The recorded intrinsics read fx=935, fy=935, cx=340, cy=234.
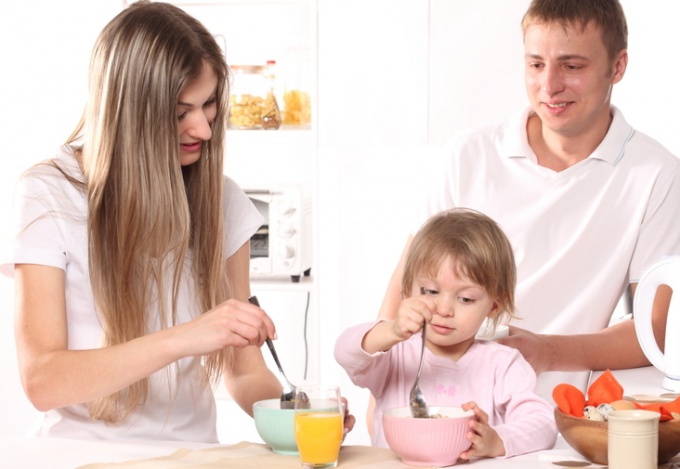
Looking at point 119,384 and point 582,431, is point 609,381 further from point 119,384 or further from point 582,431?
point 119,384

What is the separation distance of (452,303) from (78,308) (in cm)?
64

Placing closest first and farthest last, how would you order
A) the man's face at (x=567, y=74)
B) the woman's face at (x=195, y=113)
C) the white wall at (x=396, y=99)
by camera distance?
1. the woman's face at (x=195, y=113)
2. the man's face at (x=567, y=74)
3. the white wall at (x=396, y=99)

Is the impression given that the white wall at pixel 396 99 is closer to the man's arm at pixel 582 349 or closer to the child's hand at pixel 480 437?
the man's arm at pixel 582 349

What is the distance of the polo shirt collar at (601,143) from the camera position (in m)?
2.15

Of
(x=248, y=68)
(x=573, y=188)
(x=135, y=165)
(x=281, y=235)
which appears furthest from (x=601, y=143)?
(x=248, y=68)

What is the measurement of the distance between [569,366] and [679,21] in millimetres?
1544

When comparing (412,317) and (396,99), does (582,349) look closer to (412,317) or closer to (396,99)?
(412,317)

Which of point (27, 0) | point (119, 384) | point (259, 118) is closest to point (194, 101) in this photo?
point (119, 384)

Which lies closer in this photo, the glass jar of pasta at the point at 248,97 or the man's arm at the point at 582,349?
the man's arm at the point at 582,349

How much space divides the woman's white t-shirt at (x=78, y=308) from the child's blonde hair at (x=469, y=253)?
1.45ft

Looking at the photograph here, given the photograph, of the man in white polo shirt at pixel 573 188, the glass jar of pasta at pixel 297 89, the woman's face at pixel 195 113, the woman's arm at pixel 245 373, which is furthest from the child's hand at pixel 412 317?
the glass jar of pasta at pixel 297 89

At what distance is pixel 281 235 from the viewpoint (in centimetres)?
378

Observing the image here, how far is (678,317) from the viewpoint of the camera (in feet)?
→ 5.16

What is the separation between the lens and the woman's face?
162cm
